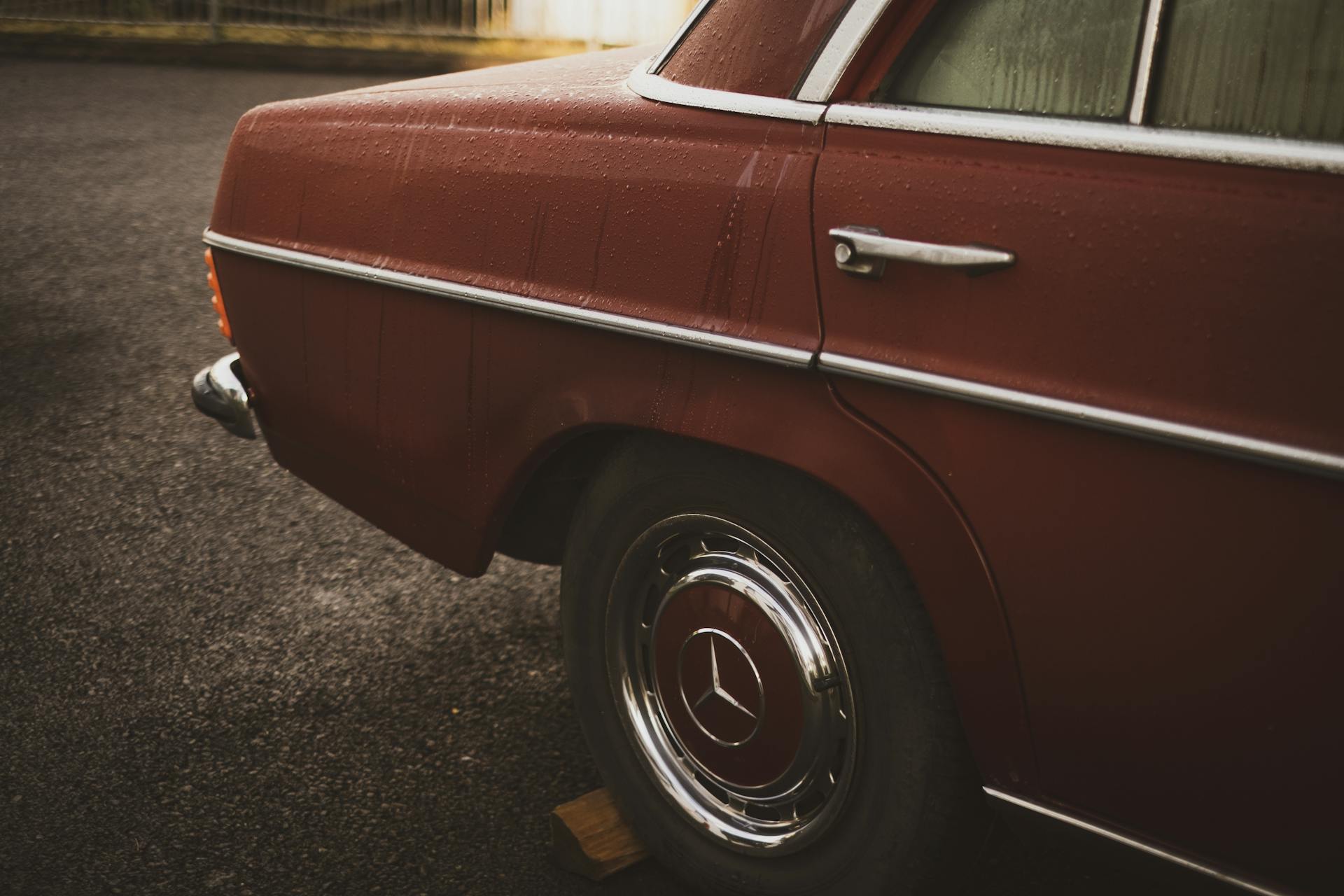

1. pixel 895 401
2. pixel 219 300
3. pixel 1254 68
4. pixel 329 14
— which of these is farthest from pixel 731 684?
pixel 329 14

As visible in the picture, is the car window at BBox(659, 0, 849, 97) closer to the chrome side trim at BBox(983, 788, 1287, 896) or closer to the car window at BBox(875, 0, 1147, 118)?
the car window at BBox(875, 0, 1147, 118)

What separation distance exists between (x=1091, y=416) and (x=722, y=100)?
0.70 metres

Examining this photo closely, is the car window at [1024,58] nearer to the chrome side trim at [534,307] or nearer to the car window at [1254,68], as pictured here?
the car window at [1254,68]

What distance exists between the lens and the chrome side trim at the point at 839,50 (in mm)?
1637

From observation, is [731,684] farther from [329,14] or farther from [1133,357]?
[329,14]

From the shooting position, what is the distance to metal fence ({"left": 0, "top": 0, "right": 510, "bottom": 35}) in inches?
469

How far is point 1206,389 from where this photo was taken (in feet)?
4.40

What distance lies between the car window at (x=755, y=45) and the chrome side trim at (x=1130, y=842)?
0.99 m

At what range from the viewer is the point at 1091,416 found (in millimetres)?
1414

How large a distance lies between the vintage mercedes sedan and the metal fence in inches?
409

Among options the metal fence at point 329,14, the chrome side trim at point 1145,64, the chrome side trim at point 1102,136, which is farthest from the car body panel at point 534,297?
the metal fence at point 329,14

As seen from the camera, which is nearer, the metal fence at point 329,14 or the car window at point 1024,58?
the car window at point 1024,58

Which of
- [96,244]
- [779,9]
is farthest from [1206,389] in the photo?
[96,244]

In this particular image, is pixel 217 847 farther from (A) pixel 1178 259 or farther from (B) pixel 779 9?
(A) pixel 1178 259
